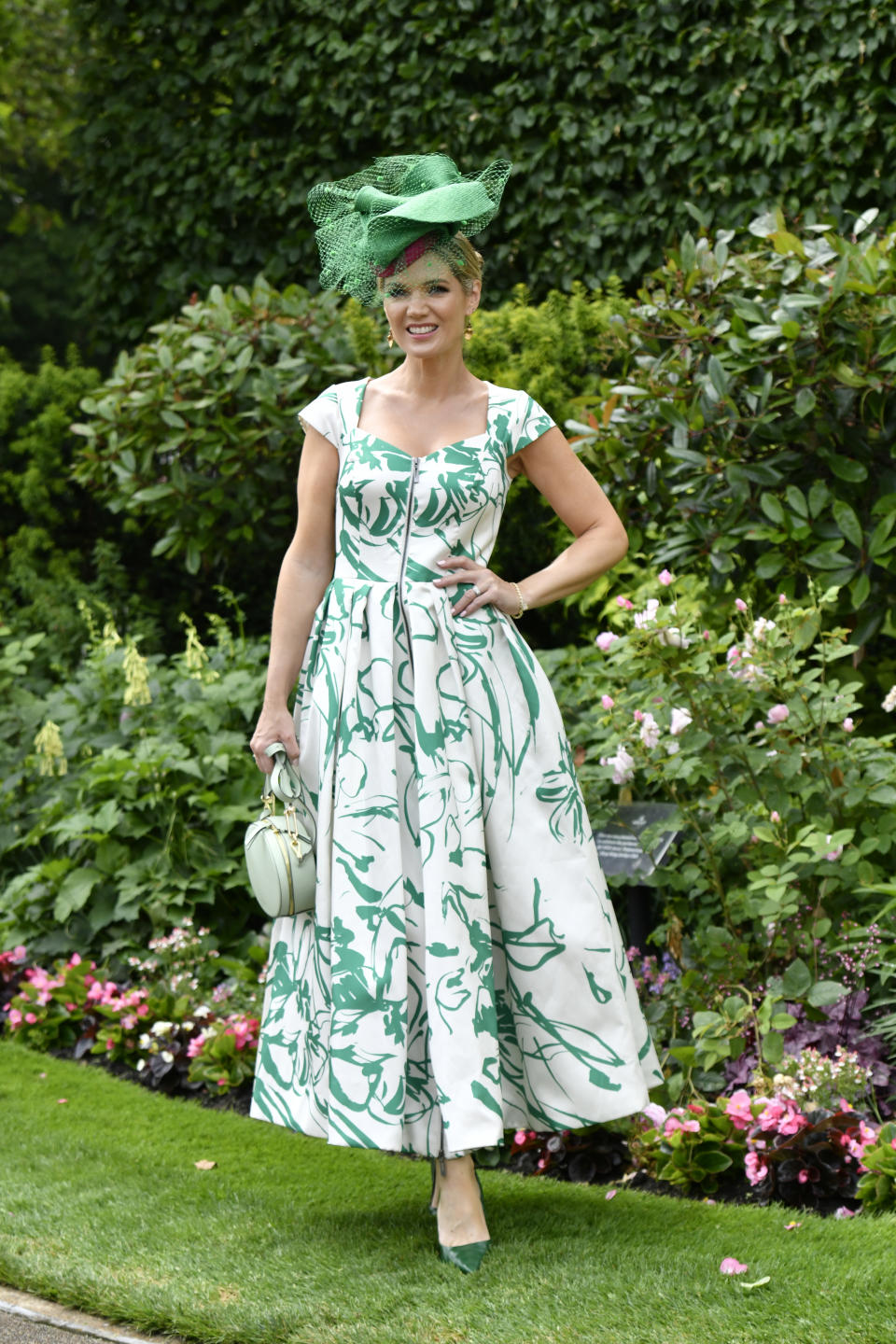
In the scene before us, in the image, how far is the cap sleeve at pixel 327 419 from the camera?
2.75 m

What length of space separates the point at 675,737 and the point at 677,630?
0.88 ft

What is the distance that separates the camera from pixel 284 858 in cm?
261

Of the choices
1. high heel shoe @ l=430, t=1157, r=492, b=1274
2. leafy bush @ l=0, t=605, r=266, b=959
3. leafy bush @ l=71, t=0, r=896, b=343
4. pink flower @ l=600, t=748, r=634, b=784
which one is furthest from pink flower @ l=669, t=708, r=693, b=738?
leafy bush @ l=71, t=0, r=896, b=343

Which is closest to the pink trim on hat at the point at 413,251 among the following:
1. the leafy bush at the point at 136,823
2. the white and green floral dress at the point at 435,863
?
the white and green floral dress at the point at 435,863

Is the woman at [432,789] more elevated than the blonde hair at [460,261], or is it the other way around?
the blonde hair at [460,261]

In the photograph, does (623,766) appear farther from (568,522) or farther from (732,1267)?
(732,1267)

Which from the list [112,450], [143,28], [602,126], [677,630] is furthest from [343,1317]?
[143,28]

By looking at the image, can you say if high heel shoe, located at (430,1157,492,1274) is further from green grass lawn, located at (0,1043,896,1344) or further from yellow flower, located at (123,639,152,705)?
yellow flower, located at (123,639,152,705)

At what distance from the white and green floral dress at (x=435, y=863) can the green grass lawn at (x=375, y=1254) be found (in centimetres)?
25

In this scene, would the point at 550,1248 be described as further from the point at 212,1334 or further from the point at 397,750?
the point at 397,750

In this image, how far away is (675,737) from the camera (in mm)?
3523

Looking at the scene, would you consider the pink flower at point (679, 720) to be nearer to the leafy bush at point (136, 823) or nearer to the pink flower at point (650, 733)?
the pink flower at point (650, 733)

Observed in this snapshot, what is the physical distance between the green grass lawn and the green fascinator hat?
1.84 meters

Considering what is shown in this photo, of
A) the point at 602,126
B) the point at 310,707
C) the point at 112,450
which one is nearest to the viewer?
the point at 310,707
